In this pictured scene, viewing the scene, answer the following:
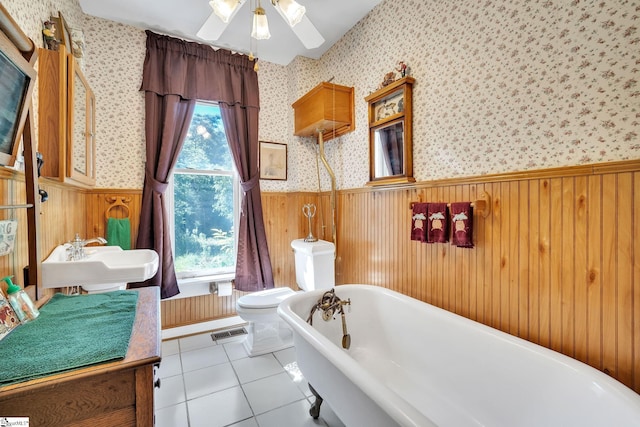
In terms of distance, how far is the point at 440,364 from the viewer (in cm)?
165

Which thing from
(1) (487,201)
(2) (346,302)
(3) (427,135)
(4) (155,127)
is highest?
(4) (155,127)

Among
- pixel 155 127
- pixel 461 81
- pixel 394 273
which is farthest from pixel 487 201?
pixel 155 127

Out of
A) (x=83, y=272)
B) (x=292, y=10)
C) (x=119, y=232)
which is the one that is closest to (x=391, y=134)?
(x=292, y=10)

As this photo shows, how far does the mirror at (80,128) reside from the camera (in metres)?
1.66

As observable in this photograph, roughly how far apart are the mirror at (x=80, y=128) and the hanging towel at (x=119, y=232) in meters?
0.43

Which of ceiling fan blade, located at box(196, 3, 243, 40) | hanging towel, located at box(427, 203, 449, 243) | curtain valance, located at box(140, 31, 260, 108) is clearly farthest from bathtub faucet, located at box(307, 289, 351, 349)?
curtain valance, located at box(140, 31, 260, 108)

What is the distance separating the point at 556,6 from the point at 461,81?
510 millimetres

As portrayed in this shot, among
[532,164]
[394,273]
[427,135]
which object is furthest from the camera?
[394,273]

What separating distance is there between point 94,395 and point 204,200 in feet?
7.64

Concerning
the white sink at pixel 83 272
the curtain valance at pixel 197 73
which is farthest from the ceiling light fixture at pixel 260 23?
the white sink at pixel 83 272

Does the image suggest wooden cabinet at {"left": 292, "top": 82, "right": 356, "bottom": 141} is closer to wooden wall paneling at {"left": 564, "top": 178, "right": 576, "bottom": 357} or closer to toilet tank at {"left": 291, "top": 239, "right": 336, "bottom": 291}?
toilet tank at {"left": 291, "top": 239, "right": 336, "bottom": 291}

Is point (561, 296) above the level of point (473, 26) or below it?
below

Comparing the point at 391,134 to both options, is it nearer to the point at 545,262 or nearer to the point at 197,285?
the point at 545,262

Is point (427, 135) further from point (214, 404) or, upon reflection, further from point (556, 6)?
point (214, 404)
